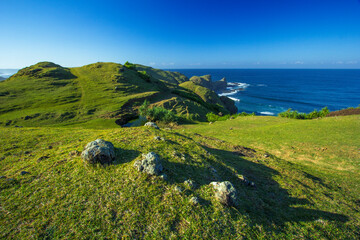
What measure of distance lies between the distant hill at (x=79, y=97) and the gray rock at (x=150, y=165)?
1953 inches

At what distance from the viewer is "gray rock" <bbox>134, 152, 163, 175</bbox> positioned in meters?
10.5

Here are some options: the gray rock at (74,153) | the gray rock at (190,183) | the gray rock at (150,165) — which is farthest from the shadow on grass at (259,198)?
the gray rock at (74,153)

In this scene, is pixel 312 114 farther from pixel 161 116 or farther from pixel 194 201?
pixel 194 201

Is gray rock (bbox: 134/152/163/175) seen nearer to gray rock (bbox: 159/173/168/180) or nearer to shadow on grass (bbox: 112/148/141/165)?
gray rock (bbox: 159/173/168/180)

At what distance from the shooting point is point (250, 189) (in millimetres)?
12203

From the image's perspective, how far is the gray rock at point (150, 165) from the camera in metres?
10.5

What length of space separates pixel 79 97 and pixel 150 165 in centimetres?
Answer: 7358

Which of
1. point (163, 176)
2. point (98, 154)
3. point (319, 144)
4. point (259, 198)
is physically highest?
point (98, 154)

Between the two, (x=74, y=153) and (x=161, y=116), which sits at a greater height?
(x=74, y=153)

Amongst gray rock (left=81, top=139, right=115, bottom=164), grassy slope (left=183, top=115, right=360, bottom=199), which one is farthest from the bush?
gray rock (left=81, top=139, right=115, bottom=164)

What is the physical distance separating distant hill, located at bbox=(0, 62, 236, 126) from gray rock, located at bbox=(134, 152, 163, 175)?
4961 cm

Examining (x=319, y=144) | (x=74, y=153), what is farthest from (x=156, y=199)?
(x=319, y=144)

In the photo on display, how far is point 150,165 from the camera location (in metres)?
10.7

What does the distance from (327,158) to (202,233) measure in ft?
82.1
